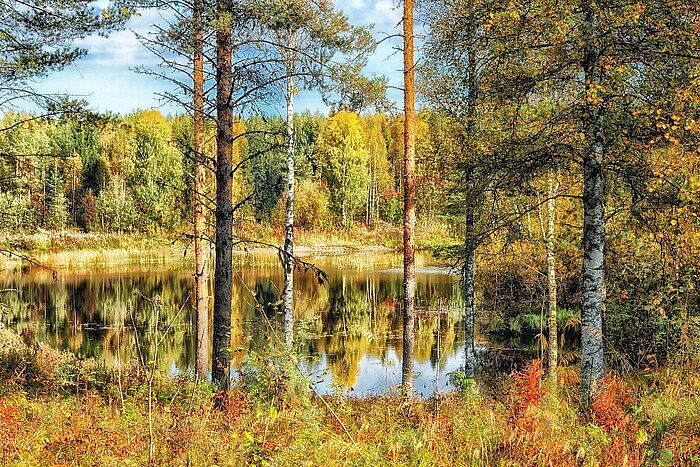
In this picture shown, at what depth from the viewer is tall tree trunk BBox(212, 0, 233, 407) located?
7.30 metres

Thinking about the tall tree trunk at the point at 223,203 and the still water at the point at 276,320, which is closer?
the tall tree trunk at the point at 223,203

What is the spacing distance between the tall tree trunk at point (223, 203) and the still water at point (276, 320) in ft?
2.18

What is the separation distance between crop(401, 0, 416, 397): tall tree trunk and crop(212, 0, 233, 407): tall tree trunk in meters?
3.75

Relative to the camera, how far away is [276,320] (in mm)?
8898

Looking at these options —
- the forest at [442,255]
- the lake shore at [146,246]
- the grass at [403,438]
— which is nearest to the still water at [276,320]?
the forest at [442,255]

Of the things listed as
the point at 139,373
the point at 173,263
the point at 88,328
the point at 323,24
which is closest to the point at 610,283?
the point at 323,24

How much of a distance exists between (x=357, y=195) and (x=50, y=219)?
2355 cm

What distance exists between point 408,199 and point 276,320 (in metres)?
3.31

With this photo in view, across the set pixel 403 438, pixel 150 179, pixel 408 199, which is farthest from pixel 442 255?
pixel 150 179

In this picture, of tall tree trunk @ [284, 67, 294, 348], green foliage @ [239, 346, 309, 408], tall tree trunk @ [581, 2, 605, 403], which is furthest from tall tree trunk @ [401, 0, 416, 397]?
tall tree trunk @ [581, 2, 605, 403]

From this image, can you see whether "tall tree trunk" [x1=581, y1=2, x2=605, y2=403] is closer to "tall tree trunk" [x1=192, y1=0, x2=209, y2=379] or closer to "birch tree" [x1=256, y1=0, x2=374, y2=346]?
"birch tree" [x1=256, y1=0, x2=374, y2=346]

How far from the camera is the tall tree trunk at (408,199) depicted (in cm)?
1036

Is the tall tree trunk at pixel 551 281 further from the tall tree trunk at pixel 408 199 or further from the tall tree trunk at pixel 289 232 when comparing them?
the tall tree trunk at pixel 289 232

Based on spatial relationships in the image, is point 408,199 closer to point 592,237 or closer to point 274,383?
point 592,237
